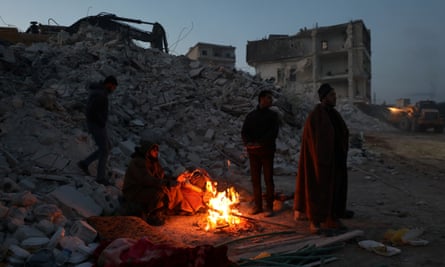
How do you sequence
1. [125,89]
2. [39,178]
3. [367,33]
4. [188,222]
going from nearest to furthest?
[188,222]
[39,178]
[125,89]
[367,33]

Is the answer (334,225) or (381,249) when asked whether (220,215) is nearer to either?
(334,225)

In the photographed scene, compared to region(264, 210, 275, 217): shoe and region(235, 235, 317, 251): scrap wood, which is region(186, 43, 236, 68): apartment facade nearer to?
region(264, 210, 275, 217): shoe

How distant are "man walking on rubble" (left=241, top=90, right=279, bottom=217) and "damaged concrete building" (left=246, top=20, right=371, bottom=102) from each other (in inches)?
1283

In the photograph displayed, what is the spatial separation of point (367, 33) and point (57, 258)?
142ft

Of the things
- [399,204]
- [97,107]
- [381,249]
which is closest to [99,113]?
[97,107]

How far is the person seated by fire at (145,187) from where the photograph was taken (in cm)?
510

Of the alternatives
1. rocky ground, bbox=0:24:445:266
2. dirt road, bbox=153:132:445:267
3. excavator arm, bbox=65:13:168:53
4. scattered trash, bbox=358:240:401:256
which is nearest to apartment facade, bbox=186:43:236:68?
excavator arm, bbox=65:13:168:53

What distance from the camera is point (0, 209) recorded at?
408cm

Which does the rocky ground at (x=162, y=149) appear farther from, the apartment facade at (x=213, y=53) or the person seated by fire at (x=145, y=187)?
the apartment facade at (x=213, y=53)

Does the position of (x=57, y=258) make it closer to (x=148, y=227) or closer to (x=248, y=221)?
(x=148, y=227)

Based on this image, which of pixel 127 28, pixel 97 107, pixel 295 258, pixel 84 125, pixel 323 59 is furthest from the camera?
pixel 323 59

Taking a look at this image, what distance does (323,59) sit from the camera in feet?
134

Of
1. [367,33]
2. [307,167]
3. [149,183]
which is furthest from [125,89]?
[367,33]

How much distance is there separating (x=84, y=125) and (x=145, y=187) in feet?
13.0
